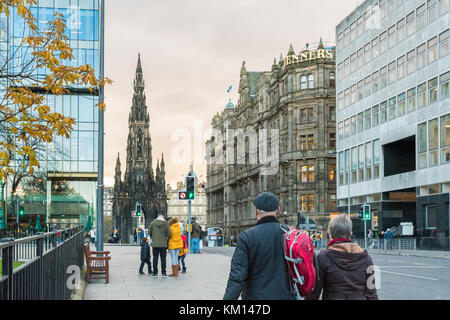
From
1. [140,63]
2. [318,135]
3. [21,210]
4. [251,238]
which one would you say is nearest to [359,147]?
[318,135]

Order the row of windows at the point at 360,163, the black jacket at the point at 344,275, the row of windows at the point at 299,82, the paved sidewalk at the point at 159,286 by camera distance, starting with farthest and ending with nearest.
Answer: the row of windows at the point at 299,82 < the row of windows at the point at 360,163 < the paved sidewalk at the point at 159,286 < the black jacket at the point at 344,275

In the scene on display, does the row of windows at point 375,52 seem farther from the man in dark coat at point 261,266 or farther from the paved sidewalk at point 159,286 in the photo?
the man in dark coat at point 261,266

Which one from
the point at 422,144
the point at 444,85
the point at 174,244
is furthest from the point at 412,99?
the point at 174,244

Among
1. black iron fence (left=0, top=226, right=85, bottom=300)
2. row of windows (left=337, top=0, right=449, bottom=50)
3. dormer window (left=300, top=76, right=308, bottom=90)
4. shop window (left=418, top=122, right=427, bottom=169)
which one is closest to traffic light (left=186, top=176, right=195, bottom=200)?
black iron fence (left=0, top=226, right=85, bottom=300)

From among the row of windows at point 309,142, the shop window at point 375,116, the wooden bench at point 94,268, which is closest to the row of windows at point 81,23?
the shop window at point 375,116

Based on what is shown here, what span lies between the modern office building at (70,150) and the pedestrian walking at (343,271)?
47.2 metres

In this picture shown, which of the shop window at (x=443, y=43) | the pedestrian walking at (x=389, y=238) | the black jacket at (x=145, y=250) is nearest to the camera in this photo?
the black jacket at (x=145, y=250)

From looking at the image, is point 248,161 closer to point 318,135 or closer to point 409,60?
point 318,135

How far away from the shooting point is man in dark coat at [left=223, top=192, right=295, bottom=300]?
18.2ft

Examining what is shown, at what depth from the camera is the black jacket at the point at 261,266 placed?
18.2 ft

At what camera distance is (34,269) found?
6832mm

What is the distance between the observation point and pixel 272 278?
5598 millimetres

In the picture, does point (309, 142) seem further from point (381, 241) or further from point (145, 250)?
point (145, 250)
